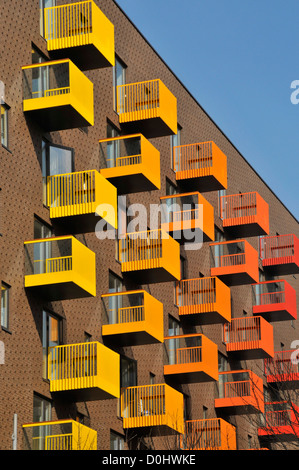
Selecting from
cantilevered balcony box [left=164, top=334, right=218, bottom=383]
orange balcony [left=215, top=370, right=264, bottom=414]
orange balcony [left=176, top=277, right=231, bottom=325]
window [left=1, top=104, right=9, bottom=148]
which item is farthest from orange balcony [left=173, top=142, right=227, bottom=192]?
window [left=1, top=104, right=9, bottom=148]

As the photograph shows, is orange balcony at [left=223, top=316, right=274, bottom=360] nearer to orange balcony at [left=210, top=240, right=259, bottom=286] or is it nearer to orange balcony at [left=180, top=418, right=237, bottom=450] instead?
orange balcony at [left=210, top=240, right=259, bottom=286]

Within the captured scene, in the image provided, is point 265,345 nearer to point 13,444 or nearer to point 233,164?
point 233,164

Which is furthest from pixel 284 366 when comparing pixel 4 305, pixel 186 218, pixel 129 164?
pixel 4 305

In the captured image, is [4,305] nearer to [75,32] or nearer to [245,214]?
[75,32]

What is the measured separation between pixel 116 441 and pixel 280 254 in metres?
27.8

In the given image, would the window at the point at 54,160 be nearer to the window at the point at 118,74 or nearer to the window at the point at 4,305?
the window at the point at 4,305

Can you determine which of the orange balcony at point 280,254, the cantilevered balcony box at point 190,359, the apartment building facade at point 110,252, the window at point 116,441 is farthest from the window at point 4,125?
the orange balcony at point 280,254

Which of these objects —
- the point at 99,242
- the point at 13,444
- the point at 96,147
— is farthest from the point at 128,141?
the point at 13,444

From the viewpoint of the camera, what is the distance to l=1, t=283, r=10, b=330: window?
3800 cm

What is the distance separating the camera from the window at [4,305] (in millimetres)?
38000

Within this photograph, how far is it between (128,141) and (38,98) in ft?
24.6

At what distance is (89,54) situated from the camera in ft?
144
